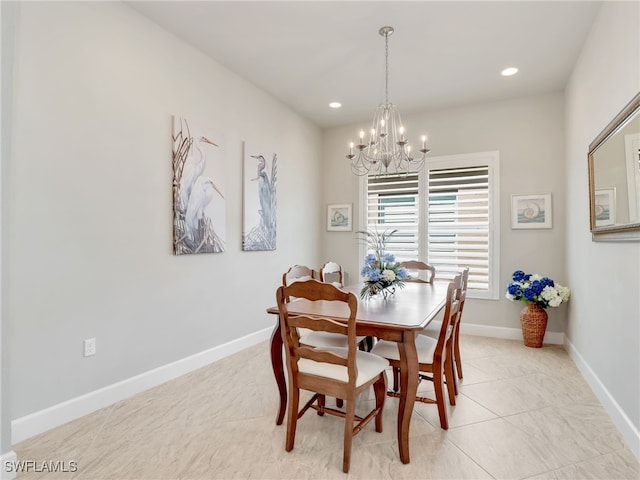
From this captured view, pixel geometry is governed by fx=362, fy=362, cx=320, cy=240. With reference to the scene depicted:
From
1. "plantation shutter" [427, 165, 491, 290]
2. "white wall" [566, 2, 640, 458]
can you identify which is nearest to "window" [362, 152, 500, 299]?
"plantation shutter" [427, 165, 491, 290]

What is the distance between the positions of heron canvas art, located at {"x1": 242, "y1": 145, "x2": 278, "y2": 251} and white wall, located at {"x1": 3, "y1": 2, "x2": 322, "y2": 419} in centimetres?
17

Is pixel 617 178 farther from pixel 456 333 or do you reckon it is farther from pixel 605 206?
pixel 456 333

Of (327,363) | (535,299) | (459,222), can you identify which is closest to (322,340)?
(327,363)

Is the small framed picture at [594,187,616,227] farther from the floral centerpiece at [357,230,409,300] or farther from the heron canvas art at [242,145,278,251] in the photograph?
the heron canvas art at [242,145,278,251]

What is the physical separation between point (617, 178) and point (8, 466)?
3.72m

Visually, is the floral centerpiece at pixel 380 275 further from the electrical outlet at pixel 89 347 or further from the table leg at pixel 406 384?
the electrical outlet at pixel 89 347

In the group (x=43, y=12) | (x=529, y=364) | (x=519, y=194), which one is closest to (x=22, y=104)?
(x=43, y=12)

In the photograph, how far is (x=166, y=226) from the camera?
2988 millimetres

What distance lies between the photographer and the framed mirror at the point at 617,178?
1.99 m

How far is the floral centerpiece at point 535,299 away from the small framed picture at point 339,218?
224cm

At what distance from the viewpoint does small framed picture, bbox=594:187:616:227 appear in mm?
2350

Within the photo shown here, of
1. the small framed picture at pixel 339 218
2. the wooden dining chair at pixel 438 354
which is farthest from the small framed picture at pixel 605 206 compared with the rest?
the small framed picture at pixel 339 218

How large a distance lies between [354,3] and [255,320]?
3137 millimetres

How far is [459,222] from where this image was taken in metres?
4.56
